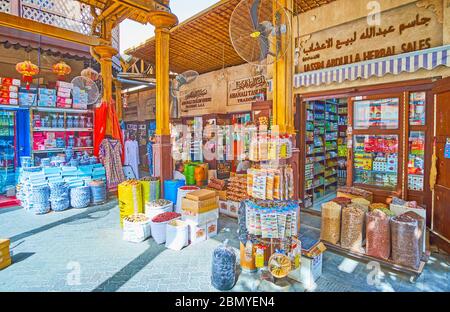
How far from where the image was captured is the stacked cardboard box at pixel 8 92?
7141 mm

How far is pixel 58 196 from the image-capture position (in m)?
6.46

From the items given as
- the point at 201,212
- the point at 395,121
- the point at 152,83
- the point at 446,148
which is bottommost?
the point at 201,212

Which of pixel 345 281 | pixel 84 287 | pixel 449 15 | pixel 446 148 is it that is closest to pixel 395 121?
pixel 446 148

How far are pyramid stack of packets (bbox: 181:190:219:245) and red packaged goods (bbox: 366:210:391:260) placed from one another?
8.63 ft

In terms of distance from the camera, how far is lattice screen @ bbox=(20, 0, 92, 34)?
7.86 m

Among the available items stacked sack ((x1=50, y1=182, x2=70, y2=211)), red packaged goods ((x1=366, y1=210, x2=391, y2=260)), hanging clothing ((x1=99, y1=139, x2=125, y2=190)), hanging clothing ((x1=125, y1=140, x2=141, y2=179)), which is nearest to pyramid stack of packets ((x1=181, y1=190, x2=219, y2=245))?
red packaged goods ((x1=366, y1=210, x2=391, y2=260))

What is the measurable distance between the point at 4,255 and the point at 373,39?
7540 millimetres

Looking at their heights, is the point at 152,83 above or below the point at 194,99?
above

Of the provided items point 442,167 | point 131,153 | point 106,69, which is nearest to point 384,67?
point 442,167

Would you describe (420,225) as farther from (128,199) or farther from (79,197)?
(79,197)

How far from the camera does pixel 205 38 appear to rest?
748 centimetres

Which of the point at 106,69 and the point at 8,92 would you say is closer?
the point at 8,92
